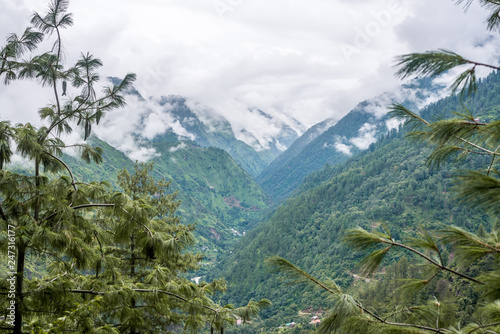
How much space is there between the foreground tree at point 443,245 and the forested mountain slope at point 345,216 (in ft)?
243

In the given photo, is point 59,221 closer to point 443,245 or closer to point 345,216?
point 443,245

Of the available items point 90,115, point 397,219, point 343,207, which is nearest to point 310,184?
point 343,207

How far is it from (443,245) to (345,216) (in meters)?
110

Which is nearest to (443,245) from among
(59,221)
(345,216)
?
(59,221)

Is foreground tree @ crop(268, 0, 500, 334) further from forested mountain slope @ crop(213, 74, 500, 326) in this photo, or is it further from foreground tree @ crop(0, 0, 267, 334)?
forested mountain slope @ crop(213, 74, 500, 326)

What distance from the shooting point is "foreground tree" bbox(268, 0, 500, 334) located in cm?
301

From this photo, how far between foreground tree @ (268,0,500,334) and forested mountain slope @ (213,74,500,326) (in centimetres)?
7403

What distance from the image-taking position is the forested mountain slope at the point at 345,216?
293 feet

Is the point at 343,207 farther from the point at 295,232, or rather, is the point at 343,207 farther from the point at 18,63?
the point at 18,63

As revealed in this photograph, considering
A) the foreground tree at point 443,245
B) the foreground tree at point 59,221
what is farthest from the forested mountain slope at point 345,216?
the foreground tree at point 443,245

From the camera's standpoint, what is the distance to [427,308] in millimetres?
4094

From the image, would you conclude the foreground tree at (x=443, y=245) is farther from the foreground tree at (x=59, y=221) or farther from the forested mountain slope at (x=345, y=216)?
the forested mountain slope at (x=345, y=216)

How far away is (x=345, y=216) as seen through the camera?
358ft

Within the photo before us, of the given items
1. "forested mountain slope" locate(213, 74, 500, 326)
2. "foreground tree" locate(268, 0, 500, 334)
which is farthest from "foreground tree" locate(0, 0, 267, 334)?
"forested mountain slope" locate(213, 74, 500, 326)
